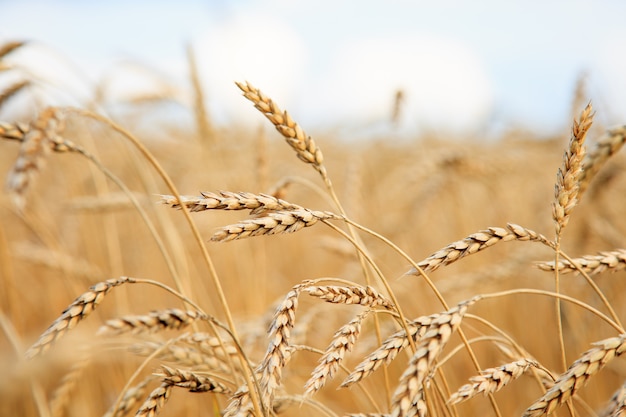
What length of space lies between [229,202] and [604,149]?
828mm

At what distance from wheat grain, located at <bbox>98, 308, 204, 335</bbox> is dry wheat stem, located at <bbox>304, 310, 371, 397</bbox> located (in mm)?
244

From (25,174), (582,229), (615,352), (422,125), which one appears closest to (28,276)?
(422,125)

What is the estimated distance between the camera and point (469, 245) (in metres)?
0.87

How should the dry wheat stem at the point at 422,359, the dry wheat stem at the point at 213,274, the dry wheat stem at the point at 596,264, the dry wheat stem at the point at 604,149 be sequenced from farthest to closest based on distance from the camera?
the dry wheat stem at the point at 604,149 < the dry wheat stem at the point at 596,264 < the dry wheat stem at the point at 213,274 < the dry wheat stem at the point at 422,359

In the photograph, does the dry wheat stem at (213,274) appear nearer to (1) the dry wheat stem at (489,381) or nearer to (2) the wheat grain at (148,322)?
(2) the wheat grain at (148,322)

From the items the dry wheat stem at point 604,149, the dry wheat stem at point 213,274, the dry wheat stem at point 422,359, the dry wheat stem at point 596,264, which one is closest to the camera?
the dry wheat stem at point 422,359

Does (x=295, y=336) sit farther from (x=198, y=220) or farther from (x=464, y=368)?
(x=198, y=220)

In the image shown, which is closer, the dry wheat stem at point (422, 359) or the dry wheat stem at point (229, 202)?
the dry wheat stem at point (422, 359)

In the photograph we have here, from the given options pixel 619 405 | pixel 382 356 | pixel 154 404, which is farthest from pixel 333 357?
pixel 619 405

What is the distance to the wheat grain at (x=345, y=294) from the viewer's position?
0.82 metres

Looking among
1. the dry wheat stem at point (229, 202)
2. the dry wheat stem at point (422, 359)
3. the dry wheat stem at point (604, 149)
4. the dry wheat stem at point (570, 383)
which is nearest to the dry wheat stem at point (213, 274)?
the dry wheat stem at point (229, 202)

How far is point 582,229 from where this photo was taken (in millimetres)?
2438

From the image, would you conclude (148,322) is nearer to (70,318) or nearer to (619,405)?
(70,318)

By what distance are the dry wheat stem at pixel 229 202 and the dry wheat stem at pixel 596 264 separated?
0.50 meters
